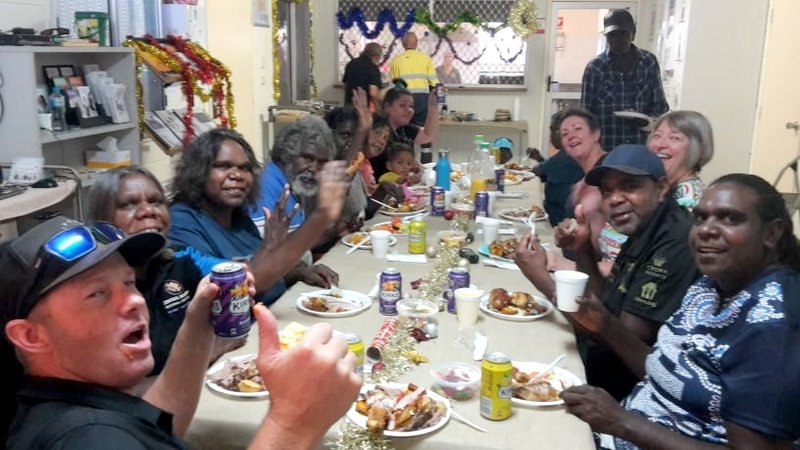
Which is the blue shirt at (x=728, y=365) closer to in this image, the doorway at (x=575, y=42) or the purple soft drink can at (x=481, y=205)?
the purple soft drink can at (x=481, y=205)

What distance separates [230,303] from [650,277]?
46.9 inches

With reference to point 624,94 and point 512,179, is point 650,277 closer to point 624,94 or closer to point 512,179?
point 512,179

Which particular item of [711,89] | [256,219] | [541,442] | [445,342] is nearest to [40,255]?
[541,442]

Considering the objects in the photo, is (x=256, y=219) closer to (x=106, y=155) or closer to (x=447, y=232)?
(x=447, y=232)

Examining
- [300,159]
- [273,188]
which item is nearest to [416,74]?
[300,159]

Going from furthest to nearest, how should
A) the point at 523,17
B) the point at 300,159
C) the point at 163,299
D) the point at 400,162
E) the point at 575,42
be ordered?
the point at 575,42 < the point at 523,17 < the point at 400,162 < the point at 300,159 < the point at 163,299

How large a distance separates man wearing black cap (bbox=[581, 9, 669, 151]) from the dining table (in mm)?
2491

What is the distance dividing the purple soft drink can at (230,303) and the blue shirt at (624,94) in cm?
410

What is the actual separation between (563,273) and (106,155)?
2.78m

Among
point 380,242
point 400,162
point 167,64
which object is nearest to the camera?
point 380,242

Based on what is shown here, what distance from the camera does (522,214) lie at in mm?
3596

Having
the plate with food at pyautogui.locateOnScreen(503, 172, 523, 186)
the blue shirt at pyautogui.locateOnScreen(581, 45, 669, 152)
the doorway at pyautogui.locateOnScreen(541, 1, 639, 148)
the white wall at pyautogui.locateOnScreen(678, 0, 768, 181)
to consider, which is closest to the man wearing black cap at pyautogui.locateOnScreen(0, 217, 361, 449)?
the plate with food at pyautogui.locateOnScreen(503, 172, 523, 186)

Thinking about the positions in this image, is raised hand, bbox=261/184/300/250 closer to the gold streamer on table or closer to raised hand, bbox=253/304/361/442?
raised hand, bbox=253/304/361/442

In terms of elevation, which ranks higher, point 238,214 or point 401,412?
point 238,214
